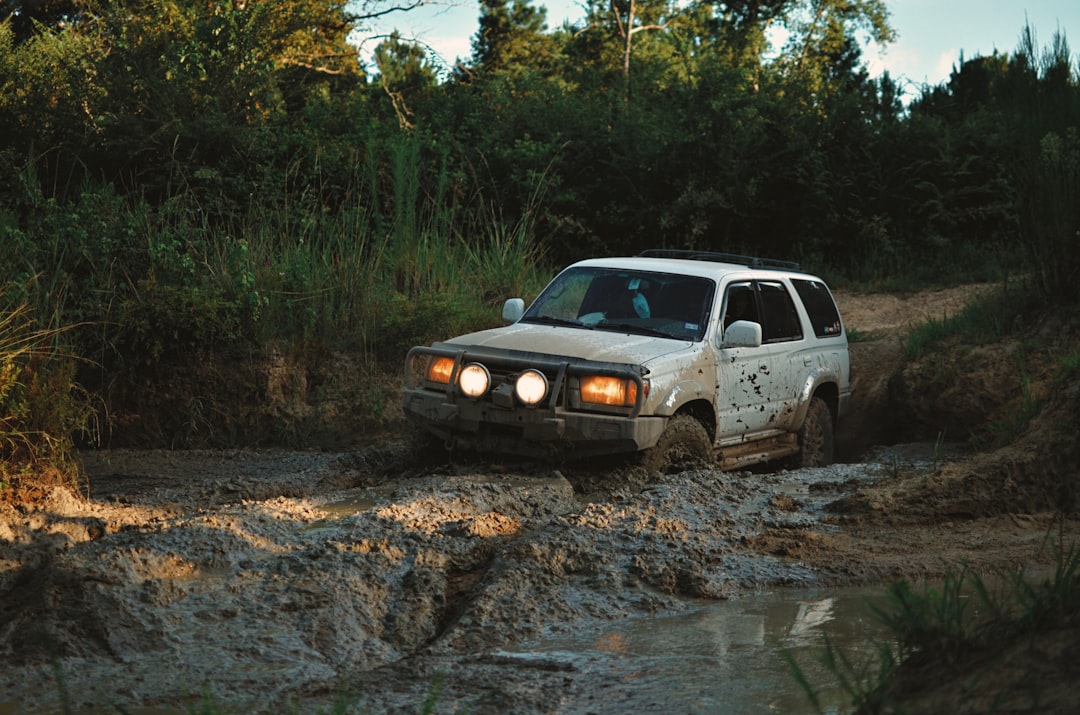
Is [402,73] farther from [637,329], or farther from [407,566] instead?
[407,566]

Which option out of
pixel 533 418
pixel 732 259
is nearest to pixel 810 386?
pixel 732 259

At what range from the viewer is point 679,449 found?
26.4ft

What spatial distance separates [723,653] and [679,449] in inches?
122

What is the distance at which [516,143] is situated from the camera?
17.3m

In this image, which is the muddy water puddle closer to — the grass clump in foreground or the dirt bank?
the dirt bank

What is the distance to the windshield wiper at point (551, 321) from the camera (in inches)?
342

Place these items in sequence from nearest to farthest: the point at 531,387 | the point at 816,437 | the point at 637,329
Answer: the point at 531,387 → the point at 637,329 → the point at 816,437

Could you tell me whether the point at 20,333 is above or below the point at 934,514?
above

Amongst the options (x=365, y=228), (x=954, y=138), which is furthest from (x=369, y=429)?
(x=954, y=138)

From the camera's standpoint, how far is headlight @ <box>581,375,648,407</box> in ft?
24.6

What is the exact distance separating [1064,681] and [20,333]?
7.03m

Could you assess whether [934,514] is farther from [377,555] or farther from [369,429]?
[369,429]

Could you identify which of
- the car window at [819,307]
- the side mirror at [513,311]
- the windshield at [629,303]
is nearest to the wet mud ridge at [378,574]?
the windshield at [629,303]

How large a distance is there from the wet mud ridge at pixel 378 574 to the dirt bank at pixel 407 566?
0.04 ft
